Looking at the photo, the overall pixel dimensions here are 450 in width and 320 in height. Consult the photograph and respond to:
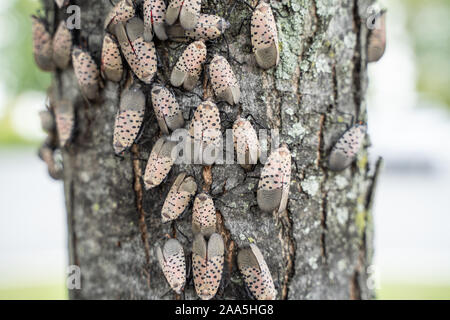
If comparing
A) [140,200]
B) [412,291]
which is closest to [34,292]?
[140,200]

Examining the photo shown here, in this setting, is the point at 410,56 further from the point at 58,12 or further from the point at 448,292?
the point at 58,12

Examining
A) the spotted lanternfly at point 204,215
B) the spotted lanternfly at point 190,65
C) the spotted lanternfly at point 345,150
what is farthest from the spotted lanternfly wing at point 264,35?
the spotted lanternfly at point 204,215

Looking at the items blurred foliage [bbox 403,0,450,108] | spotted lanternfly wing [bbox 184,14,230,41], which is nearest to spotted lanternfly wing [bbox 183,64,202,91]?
spotted lanternfly wing [bbox 184,14,230,41]

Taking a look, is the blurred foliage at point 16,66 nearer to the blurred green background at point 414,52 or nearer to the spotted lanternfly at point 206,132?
the blurred green background at point 414,52

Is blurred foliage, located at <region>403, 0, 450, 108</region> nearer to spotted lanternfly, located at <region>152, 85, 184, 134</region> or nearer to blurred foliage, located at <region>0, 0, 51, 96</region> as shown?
blurred foliage, located at <region>0, 0, 51, 96</region>

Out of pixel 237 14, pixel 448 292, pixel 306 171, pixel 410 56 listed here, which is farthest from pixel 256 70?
pixel 410 56

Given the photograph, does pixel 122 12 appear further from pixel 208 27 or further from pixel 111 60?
pixel 208 27
